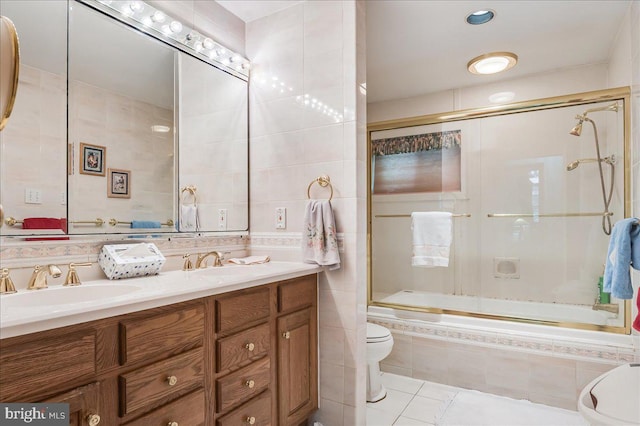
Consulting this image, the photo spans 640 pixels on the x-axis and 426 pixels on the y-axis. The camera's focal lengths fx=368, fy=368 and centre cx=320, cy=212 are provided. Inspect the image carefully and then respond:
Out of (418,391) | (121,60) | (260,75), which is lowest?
(418,391)

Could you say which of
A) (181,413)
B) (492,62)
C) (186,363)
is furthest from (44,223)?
(492,62)

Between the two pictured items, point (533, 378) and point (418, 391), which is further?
point (418, 391)

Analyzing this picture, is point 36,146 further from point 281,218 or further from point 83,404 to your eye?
point 281,218

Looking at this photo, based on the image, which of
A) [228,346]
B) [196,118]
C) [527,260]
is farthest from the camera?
[527,260]

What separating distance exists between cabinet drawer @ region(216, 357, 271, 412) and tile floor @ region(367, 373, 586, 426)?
88 cm

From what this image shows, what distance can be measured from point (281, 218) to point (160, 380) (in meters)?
1.16

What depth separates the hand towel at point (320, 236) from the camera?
Result: 6.34 feet

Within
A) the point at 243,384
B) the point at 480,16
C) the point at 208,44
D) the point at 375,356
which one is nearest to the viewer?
the point at 243,384

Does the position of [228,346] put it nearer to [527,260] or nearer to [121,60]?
[121,60]

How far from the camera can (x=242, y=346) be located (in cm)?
154

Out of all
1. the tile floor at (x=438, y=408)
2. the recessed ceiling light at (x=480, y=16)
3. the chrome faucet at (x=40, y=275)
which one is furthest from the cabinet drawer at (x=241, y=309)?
the recessed ceiling light at (x=480, y=16)

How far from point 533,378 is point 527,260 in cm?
100

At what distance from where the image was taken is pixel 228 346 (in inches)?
57.8

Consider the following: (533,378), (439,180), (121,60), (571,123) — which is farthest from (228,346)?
(571,123)
